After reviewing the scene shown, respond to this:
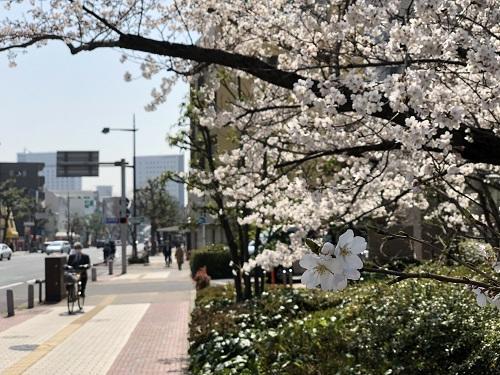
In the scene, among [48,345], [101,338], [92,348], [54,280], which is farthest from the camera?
[54,280]

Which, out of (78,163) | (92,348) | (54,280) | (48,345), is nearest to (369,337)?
(92,348)

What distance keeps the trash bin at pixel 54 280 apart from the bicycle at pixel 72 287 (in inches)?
76.4

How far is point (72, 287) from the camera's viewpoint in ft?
53.7

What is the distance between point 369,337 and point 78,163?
29442 millimetres

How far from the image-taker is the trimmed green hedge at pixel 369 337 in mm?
4801

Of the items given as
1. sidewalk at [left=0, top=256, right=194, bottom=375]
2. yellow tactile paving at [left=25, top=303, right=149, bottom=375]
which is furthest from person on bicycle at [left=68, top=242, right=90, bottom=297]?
yellow tactile paving at [left=25, top=303, right=149, bottom=375]

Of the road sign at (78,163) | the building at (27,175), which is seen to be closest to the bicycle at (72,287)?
the road sign at (78,163)

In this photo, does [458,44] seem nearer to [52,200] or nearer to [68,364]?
[68,364]

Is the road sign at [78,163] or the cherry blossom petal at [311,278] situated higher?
the road sign at [78,163]

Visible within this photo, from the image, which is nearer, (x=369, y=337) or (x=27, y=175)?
(x=369, y=337)

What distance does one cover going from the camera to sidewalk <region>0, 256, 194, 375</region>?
9177 millimetres

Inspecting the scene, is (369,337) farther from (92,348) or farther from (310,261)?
(92,348)

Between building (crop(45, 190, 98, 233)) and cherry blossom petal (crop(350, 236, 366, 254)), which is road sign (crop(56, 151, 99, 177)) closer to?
cherry blossom petal (crop(350, 236, 366, 254))

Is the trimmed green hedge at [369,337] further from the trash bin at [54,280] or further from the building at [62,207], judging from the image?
the building at [62,207]
